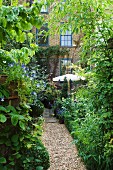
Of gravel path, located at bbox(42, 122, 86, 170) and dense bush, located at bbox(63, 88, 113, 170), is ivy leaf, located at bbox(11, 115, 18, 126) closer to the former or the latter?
dense bush, located at bbox(63, 88, 113, 170)

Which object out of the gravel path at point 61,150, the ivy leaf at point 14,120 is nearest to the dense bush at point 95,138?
the gravel path at point 61,150

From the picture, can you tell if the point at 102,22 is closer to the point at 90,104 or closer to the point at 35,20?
the point at 90,104

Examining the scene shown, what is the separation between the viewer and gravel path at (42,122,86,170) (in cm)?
468

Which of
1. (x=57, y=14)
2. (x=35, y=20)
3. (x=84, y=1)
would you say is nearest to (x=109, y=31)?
(x=84, y=1)

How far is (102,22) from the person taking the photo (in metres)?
3.37

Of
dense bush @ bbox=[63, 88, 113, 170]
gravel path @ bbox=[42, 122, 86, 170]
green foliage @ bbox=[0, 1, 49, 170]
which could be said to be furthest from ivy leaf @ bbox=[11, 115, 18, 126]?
gravel path @ bbox=[42, 122, 86, 170]

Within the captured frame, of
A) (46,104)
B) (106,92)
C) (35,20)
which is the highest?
(35,20)

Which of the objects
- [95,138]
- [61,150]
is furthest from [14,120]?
[61,150]

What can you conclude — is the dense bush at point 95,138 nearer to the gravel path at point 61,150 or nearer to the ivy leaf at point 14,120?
the gravel path at point 61,150

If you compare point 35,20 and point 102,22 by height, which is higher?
point 102,22

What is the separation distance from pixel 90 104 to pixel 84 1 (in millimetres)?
1501

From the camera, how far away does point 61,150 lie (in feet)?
19.3

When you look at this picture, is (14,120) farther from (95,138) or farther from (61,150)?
(61,150)

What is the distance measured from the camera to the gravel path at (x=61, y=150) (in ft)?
15.4
